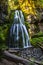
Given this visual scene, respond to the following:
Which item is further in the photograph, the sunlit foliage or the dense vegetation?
the sunlit foliage

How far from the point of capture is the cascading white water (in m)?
14.1

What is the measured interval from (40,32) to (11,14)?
114 inches

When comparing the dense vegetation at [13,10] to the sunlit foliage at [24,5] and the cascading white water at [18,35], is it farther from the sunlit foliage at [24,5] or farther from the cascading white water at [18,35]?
the cascading white water at [18,35]

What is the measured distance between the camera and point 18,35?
46.8ft

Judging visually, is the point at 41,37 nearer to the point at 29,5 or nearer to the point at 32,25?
the point at 32,25

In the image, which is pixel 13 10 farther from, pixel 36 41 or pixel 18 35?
pixel 36 41

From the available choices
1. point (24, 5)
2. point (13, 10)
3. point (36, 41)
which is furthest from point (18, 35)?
point (24, 5)

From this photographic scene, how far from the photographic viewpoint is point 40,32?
16.3 m

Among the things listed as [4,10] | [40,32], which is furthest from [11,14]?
[40,32]

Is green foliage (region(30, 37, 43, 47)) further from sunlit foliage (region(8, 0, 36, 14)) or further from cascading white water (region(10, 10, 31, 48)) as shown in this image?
sunlit foliage (region(8, 0, 36, 14))

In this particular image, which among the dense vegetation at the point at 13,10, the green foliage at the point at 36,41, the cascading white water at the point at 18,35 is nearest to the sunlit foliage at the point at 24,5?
the dense vegetation at the point at 13,10

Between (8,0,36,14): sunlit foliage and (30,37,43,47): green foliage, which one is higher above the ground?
(8,0,36,14): sunlit foliage

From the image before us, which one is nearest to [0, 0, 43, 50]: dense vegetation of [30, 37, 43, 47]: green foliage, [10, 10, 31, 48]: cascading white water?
[30, 37, 43, 47]: green foliage

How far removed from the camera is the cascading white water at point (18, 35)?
46.1 ft
